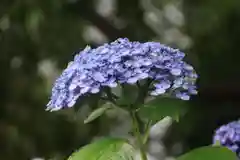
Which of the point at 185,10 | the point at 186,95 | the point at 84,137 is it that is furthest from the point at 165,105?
the point at 185,10

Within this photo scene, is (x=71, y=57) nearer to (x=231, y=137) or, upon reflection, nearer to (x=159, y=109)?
(x=231, y=137)

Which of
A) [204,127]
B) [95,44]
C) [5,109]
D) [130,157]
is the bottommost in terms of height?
[130,157]

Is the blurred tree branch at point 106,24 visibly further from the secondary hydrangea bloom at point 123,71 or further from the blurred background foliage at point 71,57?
the secondary hydrangea bloom at point 123,71

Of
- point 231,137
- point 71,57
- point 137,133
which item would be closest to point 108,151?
point 137,133

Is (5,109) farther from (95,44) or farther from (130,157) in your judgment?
(130,157)

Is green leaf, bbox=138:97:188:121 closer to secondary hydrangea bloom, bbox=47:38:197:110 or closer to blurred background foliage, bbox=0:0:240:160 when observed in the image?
secondary hydrangea bloom, bbox=47:38:197:110

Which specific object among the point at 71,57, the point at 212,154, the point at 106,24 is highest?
the point at 106,24
